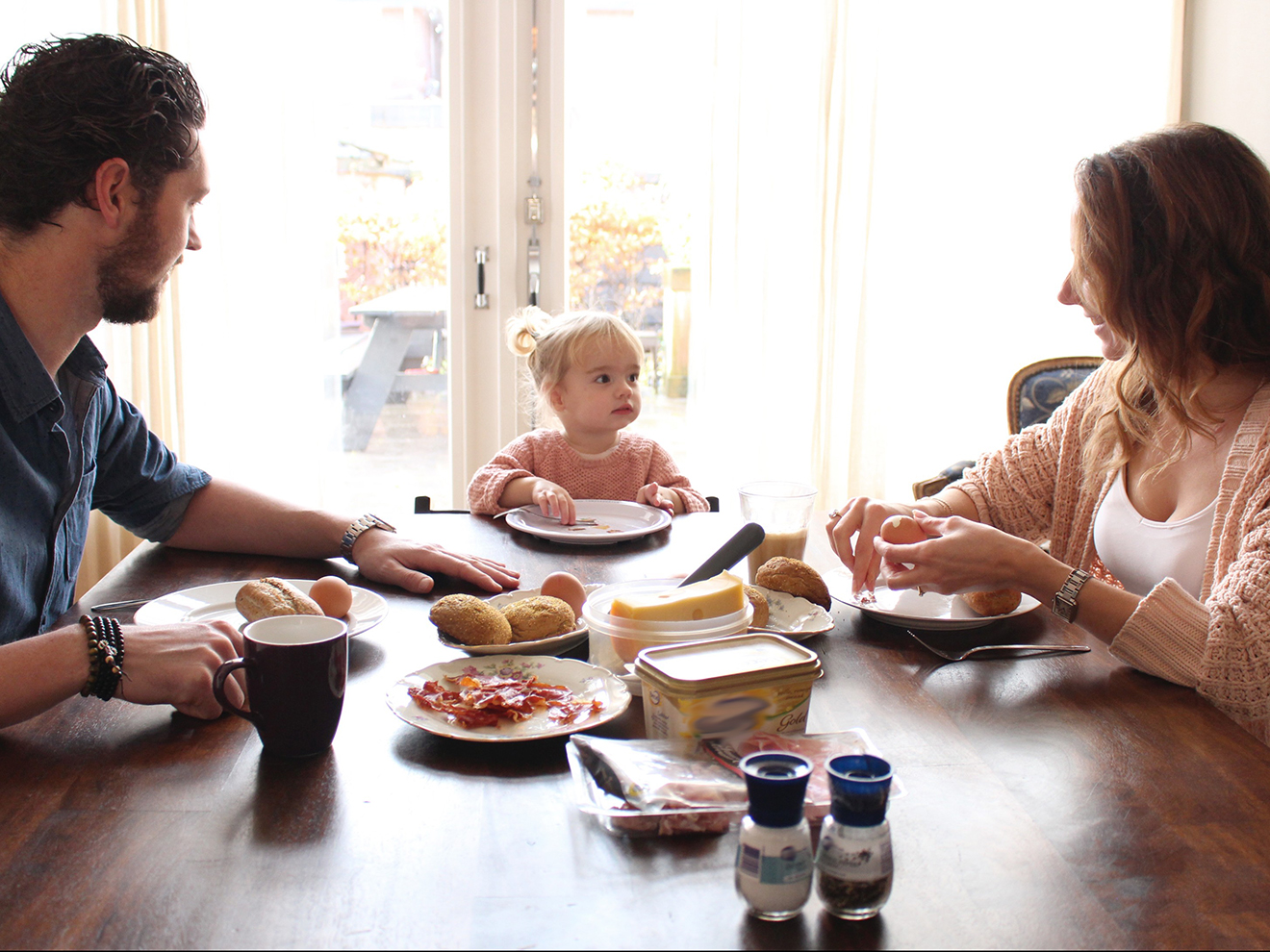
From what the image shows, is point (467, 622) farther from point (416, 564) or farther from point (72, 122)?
point (72, 122)

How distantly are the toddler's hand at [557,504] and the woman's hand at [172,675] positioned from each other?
0.85m

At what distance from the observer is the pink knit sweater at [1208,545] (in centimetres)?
111

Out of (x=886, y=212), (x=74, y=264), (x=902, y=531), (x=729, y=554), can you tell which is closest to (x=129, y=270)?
(x=74, y=264)

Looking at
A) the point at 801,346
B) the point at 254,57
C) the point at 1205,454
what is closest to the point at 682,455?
the point at 801,346

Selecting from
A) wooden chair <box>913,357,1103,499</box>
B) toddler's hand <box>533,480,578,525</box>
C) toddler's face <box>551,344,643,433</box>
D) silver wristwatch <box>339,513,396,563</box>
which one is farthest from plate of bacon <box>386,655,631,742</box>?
wooden chair <box>913,357,1103,499</box>

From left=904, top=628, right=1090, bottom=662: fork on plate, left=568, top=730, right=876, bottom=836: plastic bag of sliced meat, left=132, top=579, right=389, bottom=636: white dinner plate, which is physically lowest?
left=904, top=628, right=1090, bottom=662: fork on plate

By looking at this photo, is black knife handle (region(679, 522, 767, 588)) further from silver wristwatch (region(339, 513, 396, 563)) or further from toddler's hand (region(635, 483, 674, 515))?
toddler's hand (region(635, 483, 674, 515))

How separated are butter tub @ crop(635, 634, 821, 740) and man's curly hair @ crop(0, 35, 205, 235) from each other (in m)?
0.99

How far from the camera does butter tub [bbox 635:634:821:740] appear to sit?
851mm

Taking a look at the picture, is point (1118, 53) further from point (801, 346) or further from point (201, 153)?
point (201, 153)

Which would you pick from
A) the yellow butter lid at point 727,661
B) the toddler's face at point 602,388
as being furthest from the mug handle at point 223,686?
the toddler's face at point 602,388

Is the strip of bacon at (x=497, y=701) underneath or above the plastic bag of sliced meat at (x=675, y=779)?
underneath

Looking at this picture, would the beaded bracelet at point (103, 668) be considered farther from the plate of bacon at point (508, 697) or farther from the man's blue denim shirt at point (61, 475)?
the man's blue denim shirt at point (61, 475)

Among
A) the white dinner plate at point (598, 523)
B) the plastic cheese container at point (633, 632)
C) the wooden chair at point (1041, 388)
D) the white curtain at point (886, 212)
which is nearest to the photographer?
the plastic cheese container at point (633, 632)
